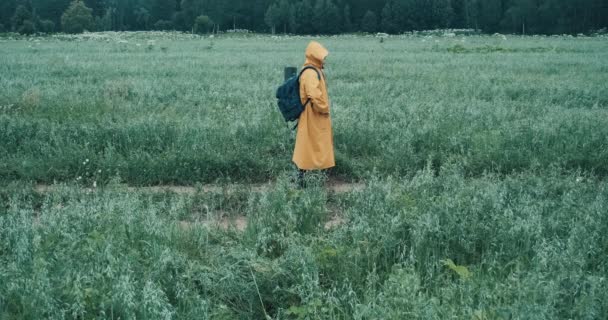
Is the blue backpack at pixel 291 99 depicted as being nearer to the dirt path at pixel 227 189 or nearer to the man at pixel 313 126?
the man at pixel 313 126

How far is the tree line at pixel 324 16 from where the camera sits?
9338cm

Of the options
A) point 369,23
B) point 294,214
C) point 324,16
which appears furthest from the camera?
point 369,23

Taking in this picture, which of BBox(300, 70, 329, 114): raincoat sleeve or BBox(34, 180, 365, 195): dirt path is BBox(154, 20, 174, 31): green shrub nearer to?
BBox(34, 180, 365, 195): dirt path

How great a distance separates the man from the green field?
1.45ft

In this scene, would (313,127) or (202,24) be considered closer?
(313,127)

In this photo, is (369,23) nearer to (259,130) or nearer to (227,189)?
(259,130)

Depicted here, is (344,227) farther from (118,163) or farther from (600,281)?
(118,163)

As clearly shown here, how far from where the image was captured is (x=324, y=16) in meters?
104

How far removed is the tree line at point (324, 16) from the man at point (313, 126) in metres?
88.0

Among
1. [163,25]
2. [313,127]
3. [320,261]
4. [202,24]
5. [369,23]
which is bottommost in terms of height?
[320,261]

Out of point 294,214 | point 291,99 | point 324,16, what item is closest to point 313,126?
point 291,99

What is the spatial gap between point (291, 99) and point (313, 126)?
1.67 ft

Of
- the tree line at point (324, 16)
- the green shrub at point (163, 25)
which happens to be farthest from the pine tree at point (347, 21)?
the green shrub at point (163, 25)

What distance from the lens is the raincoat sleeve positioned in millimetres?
7164
